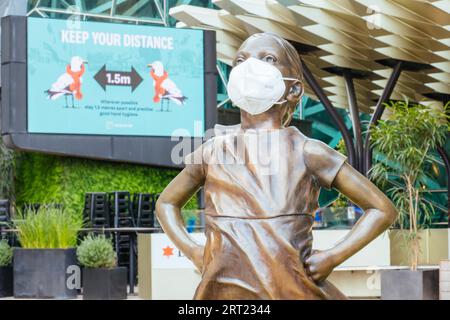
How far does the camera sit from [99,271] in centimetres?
1211

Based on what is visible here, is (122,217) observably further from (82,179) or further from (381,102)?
(381,102)

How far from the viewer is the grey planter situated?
11312 millimetres

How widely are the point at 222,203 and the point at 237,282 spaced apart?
0.25 metres

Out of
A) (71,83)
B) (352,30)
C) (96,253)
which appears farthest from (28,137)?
(352,30)

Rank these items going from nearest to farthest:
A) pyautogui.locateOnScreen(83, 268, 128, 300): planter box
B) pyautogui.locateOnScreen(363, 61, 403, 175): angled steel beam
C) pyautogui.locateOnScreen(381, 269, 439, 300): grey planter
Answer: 1. pyautogui.locateOnScreen(381, 269, 439, 300): grey planter
2. pyautogui.locateOnScreen(83, 268, 128, 300): planter box
3. pyautogui.locateOnScreen(363, 61, 403, 175): angled steel beam

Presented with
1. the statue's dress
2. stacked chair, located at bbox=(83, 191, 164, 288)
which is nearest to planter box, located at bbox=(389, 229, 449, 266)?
stacked chair, located at bbox=(83, 191, 164, 288)

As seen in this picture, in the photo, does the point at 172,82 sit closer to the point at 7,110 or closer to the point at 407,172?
the point at 7,110

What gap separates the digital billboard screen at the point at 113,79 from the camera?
14727 mm

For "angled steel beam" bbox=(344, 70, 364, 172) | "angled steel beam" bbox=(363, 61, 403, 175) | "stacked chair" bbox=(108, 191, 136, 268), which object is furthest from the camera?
"angled steel beam" bbox=(344, 70, 364, 172)

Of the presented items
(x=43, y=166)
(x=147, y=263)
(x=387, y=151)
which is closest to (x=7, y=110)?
(x=43, y=166)

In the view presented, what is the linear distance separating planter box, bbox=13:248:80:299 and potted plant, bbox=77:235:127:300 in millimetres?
245

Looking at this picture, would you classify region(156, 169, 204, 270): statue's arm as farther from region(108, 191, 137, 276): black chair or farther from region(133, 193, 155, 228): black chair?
region(133, 193, 155, 228): black chair

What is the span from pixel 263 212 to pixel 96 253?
9.51 meters

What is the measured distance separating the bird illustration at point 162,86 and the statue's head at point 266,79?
12527 mm
